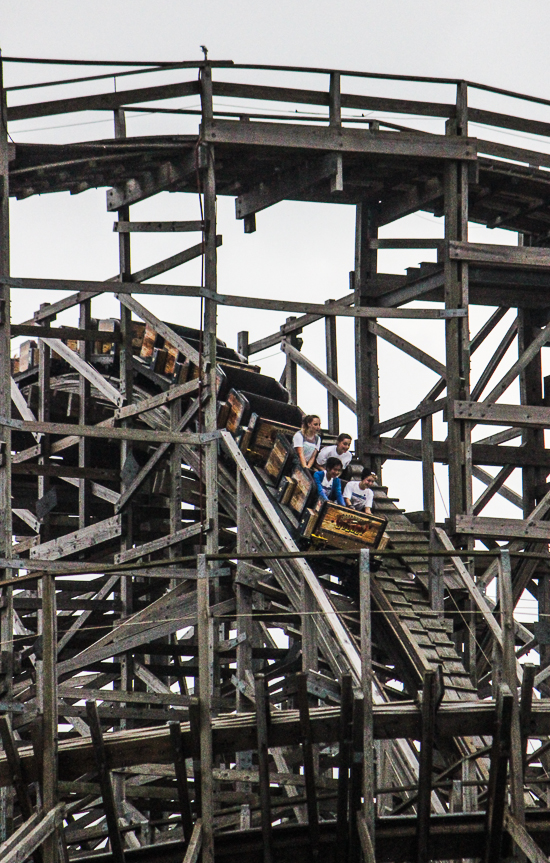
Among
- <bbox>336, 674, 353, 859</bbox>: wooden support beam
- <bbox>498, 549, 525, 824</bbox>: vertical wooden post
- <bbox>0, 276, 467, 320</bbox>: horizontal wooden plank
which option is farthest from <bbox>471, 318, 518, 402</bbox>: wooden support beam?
<bbox>336, 674, 353, 859</bbox>: wooden support beam

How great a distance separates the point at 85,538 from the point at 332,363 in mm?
5841

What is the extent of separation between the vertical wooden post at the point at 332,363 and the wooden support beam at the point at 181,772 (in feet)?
40.1

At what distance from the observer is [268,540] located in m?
22.9

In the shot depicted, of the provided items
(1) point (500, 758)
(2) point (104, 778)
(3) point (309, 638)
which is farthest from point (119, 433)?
(1) point (500, 758)

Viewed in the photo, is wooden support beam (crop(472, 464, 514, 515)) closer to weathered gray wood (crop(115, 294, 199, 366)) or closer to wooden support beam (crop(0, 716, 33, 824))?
weathered gray wood (crop(115, 294, 199, 366))

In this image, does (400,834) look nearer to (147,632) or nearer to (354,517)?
(354,517)

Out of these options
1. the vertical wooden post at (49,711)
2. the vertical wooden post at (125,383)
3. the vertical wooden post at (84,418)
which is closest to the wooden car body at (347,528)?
the vertical wooden post at (125,383)

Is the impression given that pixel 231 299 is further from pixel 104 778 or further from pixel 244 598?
pixel 104 778

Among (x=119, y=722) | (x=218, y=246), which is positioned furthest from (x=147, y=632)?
(x=218, y=246)

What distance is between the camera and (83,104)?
24422 millimetres

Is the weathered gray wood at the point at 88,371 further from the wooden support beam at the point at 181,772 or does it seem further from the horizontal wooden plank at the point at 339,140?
the wooden support beam at the point at 181,772

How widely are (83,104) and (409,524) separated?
707 cm

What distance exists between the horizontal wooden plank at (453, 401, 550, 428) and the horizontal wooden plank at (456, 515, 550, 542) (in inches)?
53.2

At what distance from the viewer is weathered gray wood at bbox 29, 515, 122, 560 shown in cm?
2586
